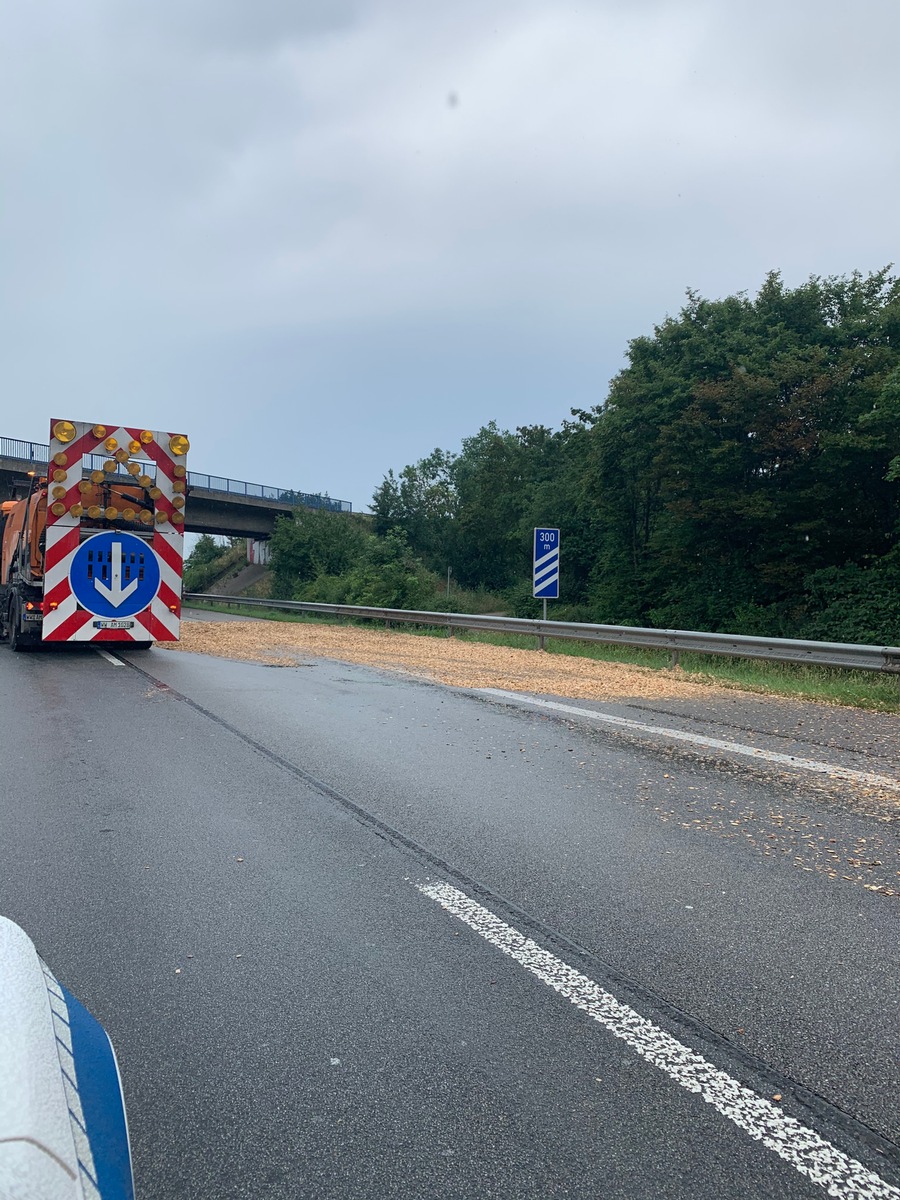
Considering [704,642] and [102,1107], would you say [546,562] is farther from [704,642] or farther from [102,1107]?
[102,1107]

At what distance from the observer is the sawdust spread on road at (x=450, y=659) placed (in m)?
12.9

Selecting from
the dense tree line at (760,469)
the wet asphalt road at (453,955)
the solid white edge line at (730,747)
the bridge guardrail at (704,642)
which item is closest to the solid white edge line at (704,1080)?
the wet asphalt road at (453,955)

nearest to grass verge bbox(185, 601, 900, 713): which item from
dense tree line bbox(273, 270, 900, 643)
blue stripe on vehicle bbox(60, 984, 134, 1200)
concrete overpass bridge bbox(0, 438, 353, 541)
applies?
dense tree line bbox(273, 270, 900, 643)

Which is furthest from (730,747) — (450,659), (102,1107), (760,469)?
(760,469)

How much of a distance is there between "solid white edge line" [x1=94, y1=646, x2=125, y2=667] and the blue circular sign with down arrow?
0.73 metres

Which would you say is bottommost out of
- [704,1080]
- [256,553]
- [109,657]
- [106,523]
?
[704,1080]

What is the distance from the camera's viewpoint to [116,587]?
15.0 metres

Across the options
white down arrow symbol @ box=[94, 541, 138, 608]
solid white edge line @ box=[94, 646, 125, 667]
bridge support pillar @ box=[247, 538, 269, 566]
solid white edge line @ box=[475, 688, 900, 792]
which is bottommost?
solid white edge line @ box=[475, 688, 900, 792]

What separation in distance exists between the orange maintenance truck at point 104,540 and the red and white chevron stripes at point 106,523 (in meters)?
0.02

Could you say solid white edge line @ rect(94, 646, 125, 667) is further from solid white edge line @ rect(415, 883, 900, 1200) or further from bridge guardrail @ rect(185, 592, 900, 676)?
solid white edge line @ rect(415, 883, 900, 1200)

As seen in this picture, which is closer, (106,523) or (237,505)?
(106,523)

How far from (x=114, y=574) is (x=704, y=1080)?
45.6ft

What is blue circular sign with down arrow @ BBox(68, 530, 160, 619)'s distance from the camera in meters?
14.7

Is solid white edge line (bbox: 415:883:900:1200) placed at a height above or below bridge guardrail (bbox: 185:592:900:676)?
below
